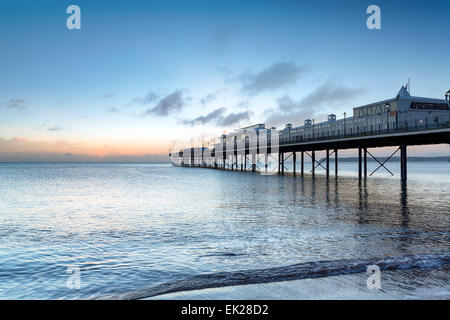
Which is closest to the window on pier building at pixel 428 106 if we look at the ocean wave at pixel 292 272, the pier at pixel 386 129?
the pier at pixel 386 129

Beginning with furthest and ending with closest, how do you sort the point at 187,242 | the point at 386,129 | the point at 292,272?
the point at 386,129 < the point at 187,242 < the point at 292,272

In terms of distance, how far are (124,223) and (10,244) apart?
4.67 meters

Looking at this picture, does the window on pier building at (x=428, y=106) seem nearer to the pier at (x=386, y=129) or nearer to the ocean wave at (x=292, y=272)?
the pier at (x=386, y=129)

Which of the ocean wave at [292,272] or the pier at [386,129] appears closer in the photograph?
the ocean wave at [292,272]

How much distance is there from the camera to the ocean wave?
6871mm

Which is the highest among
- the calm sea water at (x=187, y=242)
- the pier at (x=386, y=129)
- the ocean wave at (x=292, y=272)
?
the pier at (x=386, y=129)

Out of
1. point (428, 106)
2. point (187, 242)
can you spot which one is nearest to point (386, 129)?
point (428, 106)

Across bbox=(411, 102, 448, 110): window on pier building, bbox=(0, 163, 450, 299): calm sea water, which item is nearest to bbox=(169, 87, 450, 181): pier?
bbox=(411, 102, 448, 110): window on pier building

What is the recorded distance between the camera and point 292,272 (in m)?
7.70

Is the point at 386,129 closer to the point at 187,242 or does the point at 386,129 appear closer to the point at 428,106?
the point at 428,106

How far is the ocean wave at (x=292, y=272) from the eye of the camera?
6871 millimetres

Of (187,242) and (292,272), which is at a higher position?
(292,272)
